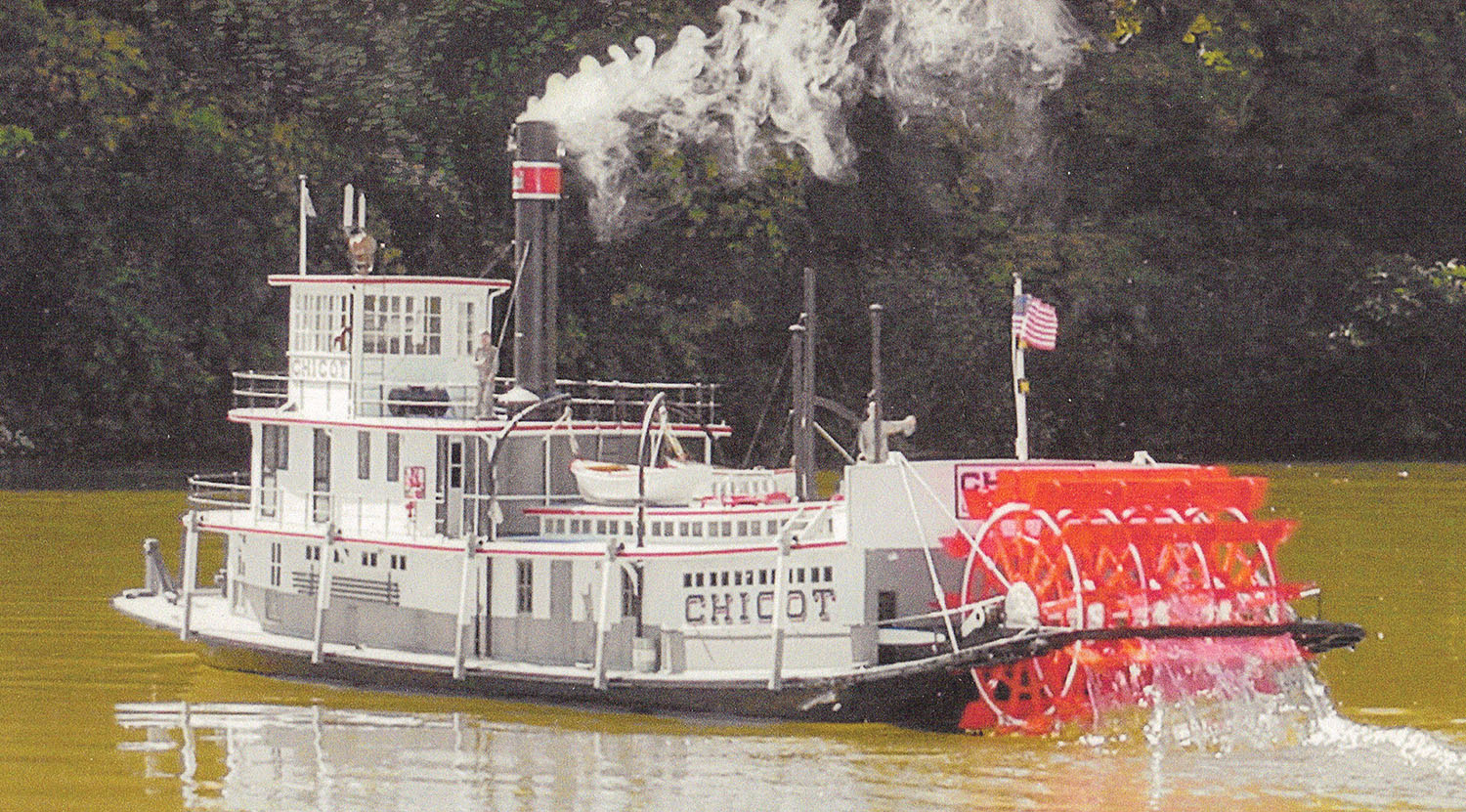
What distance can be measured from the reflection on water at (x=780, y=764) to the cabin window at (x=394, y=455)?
8.18ft

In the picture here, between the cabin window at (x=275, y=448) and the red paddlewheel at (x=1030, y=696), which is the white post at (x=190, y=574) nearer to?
the cabin window at (x=275, y=448)

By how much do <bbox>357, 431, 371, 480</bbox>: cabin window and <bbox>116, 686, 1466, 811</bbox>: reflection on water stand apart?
2.69m

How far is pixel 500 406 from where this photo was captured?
1104 inches

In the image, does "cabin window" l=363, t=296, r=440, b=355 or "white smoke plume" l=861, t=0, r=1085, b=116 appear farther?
"white smoke plume" l=861, t=0, r=1085, b=116

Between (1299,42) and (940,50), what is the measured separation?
262 inches

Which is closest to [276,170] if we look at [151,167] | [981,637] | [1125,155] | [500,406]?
[151,167]

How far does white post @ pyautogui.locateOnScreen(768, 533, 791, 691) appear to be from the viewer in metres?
23.7

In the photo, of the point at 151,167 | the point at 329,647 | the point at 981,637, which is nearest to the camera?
the point at 981,637

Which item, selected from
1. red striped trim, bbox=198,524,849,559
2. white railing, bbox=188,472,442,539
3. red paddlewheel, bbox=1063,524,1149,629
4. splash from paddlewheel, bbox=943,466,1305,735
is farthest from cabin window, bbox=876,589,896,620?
white railing, bbox=188,472,442,539

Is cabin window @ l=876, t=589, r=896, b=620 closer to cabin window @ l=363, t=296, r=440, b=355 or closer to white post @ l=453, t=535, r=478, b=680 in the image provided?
white post @ l=453, t=535, r=478, b=680

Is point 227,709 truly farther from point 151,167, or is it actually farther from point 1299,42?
point 1299,42

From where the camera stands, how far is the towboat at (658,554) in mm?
24109

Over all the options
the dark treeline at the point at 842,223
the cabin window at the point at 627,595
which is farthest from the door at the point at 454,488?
the dark treeline at the point at 842,223

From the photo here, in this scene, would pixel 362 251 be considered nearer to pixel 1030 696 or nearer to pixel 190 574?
pixel 190 574
